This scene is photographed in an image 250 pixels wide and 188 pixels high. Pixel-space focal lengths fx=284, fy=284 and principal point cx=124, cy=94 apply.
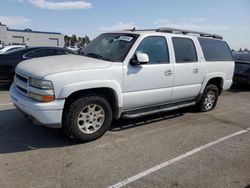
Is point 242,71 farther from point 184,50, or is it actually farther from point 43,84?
point 43,84

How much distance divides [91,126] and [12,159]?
4.44 feet

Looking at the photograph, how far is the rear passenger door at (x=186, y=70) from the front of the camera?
19.7ft

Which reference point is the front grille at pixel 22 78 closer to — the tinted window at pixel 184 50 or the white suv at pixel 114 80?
the white suv at pixel 114 80

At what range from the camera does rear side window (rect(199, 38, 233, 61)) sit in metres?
6.85

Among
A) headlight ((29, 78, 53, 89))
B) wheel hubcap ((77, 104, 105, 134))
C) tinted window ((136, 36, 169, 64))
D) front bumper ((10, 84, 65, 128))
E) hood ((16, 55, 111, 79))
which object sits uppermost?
tinted window ((136, 36, 169, 64))

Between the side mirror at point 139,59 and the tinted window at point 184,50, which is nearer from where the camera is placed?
the side mirror at point 139,59

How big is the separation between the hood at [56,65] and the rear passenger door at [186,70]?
1810 mm

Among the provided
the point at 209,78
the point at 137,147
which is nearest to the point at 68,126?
the point at 137,147

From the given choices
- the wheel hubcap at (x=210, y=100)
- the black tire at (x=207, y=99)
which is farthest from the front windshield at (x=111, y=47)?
the wheel hubcap at (x=210, y=100)

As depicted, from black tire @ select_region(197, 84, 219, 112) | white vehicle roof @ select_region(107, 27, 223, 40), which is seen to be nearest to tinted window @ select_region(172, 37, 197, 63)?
white vehicle roof @ select_region(107, 27, 223, 40)

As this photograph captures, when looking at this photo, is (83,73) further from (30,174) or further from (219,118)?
(219,118)

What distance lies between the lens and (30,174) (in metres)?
3.66

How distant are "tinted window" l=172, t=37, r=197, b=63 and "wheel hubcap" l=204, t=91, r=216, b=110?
128 centimetres

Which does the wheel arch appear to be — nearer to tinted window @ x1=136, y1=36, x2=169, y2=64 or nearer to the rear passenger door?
tinted window @ x1=136, y1=36, x2=169, y2=64
